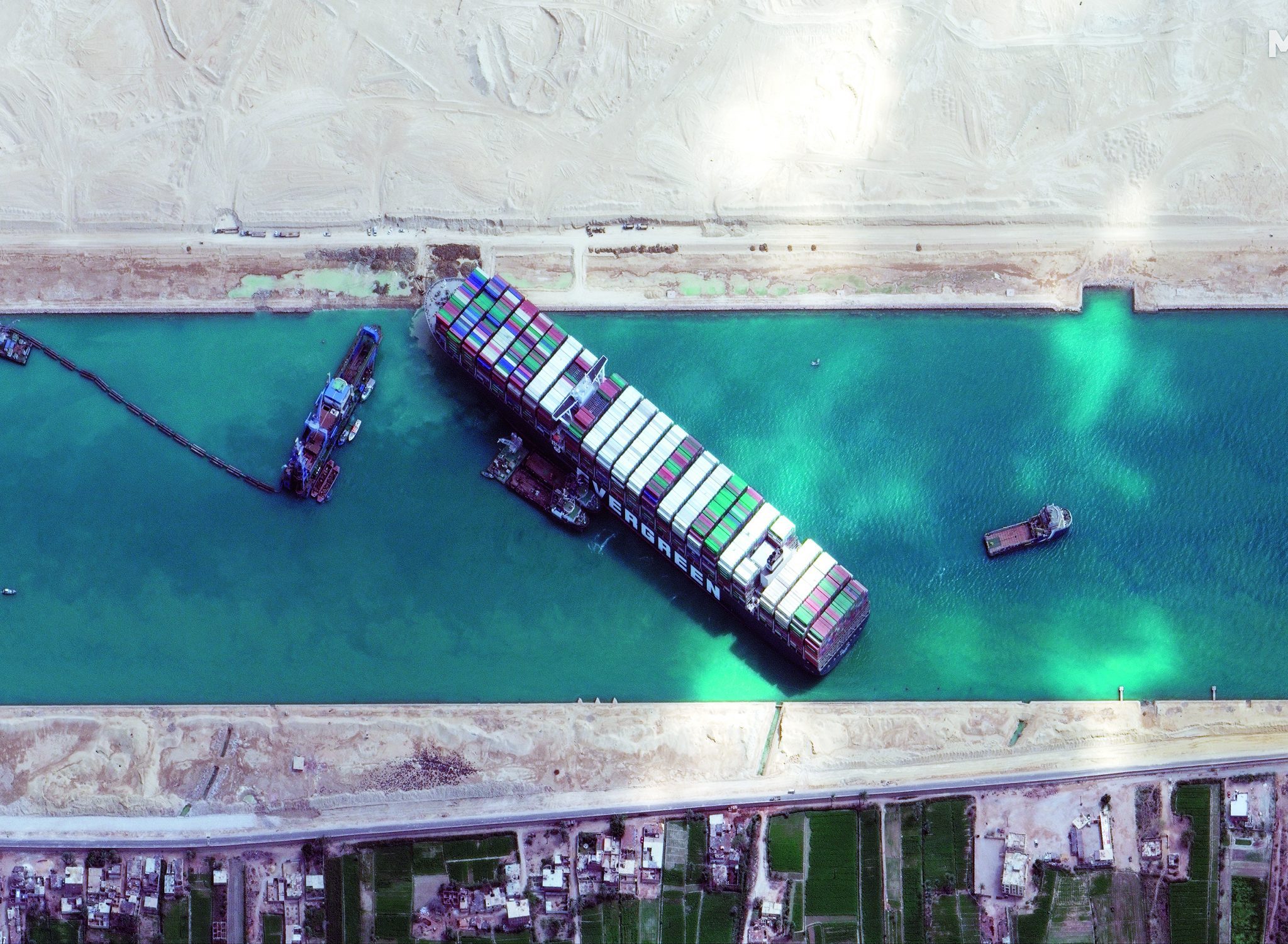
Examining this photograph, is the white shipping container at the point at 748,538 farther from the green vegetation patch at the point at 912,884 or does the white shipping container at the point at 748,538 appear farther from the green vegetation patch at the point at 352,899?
the green vegetation patch at the point at 352,899

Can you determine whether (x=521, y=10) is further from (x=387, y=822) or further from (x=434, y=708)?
(x=387, y=822)

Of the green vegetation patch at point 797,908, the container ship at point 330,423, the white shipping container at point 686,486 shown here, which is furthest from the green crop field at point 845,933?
the container ship at point 330,423

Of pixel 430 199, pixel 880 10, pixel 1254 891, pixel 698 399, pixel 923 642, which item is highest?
pixel 880 10

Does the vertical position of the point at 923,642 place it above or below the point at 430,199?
below

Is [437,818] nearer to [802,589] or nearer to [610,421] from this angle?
[802,589]

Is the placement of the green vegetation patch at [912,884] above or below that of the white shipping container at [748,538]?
below

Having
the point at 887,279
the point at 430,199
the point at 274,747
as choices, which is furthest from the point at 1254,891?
the point at 430,199
